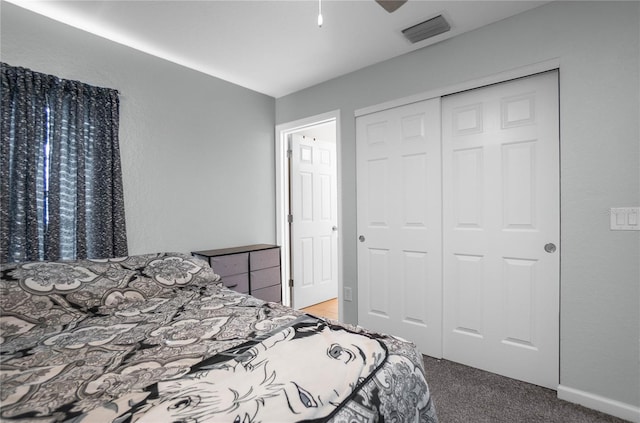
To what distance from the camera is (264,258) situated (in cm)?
298

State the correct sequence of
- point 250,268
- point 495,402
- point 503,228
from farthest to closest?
point 250,268
point 503,228
point 495,402

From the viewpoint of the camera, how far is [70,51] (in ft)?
6.77

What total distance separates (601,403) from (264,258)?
2.59 m

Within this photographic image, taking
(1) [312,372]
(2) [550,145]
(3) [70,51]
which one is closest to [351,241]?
(2) [550,145]

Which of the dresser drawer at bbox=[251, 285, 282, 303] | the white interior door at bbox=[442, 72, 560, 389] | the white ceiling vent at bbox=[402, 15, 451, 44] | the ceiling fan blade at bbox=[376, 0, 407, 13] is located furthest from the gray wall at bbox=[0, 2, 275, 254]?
the ceiling fan blade at bbox=[376, 0, 407, 13]

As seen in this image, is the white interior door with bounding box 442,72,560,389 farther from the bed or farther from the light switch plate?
the bed

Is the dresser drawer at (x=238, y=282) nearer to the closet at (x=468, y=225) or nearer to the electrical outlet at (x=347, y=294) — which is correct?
the electrical outlet at (x=347, y=294)

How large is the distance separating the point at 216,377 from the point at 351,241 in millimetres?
2087

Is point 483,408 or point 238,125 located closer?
point 483,408

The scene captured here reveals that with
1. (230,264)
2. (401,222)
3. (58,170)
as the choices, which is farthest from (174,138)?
(401,222)

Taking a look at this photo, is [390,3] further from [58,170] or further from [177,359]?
[58,170]

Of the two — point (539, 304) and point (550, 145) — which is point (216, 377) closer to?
point (539, 304)

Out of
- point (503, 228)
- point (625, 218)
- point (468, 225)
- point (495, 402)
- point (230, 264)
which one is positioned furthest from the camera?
point (230, 264)

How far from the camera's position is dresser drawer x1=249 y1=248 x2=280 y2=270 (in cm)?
288
